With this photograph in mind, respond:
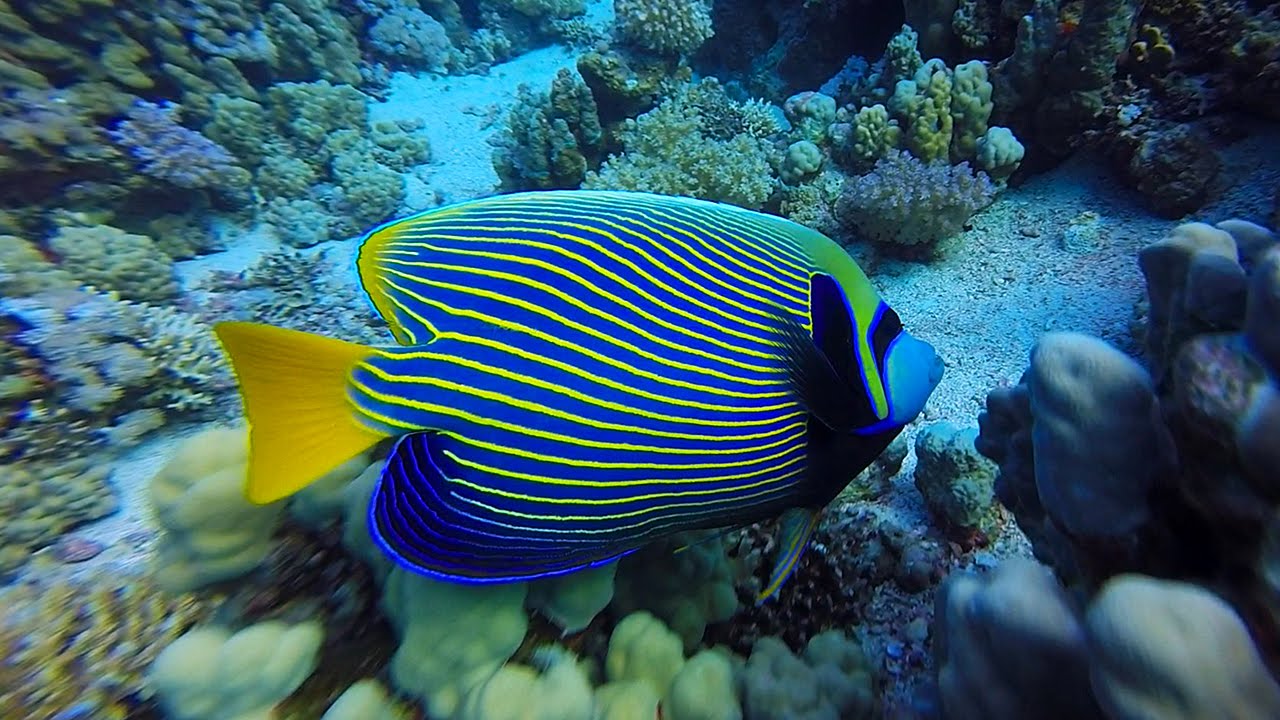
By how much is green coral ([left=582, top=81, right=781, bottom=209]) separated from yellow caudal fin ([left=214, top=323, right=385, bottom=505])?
11.6ft

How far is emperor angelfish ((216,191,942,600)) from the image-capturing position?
3.36ft

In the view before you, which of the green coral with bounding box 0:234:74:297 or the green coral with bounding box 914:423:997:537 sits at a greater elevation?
the green coral with bounding box 0:234:74:297

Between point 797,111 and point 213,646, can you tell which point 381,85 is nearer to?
point 797,111

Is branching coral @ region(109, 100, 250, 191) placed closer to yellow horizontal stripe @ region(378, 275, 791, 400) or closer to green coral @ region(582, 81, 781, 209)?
green coral @ region(582, 81, 781, 209)

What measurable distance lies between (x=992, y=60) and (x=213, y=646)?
5.65 meters

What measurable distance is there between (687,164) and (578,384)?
3.77 meters

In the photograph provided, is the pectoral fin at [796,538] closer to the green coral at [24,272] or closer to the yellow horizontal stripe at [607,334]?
the yellow horizontal stripe at [607,334]

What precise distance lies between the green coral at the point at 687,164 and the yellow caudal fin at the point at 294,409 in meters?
3.53

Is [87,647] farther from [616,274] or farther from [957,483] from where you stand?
[957,483]

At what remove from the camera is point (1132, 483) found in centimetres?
99

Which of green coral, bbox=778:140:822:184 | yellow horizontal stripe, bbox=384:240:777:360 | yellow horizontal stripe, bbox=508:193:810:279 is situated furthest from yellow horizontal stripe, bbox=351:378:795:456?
green coral, bbox=778:140:822:184

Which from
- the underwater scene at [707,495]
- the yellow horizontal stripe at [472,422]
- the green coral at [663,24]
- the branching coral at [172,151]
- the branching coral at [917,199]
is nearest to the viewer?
the underwater scene at [707,495]

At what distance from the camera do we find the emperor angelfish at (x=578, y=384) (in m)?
1.02

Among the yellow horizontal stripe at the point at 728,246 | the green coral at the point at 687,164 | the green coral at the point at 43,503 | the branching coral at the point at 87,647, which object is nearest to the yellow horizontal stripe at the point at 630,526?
the yellow horizontal stripe at the point at 728,246
